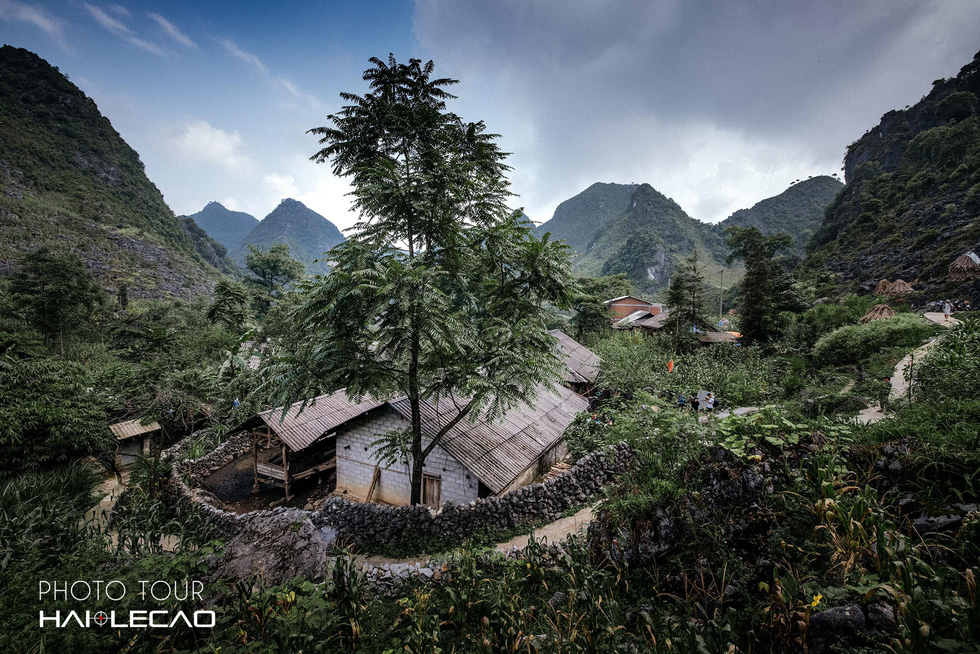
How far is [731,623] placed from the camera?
3.20 meters

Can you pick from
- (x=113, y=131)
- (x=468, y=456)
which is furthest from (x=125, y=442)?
(x=113, y=131)

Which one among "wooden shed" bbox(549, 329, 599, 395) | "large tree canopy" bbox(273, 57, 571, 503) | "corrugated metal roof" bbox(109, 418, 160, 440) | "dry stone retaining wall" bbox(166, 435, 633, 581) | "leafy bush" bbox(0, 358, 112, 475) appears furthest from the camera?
"wooden shed" bbox(549, 329, 599, 395)

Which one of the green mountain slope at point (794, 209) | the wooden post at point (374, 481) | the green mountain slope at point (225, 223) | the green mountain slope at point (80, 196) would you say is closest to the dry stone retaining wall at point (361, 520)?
the wooden post at point (374, 481)

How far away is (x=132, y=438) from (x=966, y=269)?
48945 millimetres

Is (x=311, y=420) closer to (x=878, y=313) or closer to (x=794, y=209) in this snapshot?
(x=878, y=313)

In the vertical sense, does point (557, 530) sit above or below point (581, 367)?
below

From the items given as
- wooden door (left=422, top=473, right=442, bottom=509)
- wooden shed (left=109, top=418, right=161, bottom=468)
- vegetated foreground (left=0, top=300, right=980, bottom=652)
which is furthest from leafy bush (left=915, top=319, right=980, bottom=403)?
wooden shed (left=109, top=418, right=161, bottom=468)

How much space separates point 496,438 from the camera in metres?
10.8

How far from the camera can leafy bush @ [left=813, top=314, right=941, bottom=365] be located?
11.0m

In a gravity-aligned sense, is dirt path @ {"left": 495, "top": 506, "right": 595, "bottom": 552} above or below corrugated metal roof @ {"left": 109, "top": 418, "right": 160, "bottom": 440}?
below

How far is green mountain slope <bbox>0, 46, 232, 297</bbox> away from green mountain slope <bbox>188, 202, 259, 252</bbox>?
80.8m

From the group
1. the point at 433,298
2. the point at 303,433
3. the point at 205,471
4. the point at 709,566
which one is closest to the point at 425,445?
the point at 303,433

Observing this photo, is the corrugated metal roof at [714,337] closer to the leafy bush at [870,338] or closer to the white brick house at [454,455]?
the leafy bush at [870,338]

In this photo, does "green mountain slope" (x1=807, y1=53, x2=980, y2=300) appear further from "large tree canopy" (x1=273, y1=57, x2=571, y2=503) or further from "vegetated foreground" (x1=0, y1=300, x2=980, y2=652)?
"large tree canopy" (x1=273, y1=57, x2=571, y2=503)
